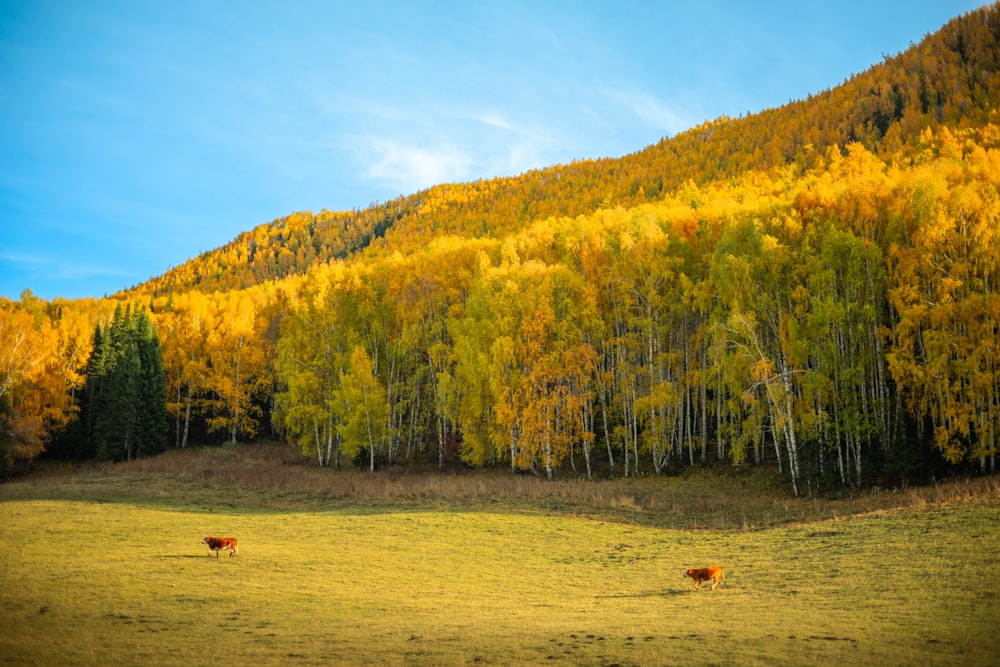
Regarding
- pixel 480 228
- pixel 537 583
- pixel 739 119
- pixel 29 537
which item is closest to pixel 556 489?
pixel 537 583

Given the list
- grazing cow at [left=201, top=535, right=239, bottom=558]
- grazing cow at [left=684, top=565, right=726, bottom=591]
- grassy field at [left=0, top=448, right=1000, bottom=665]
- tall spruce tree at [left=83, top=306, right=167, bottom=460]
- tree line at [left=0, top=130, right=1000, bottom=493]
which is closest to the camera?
grassy field at [left=0, top=448, right=1000, bottom=665]

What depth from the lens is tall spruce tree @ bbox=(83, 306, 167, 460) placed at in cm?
5912

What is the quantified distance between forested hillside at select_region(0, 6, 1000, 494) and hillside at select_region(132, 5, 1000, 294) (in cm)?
1461

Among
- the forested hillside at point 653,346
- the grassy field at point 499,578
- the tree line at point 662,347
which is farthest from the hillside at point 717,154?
the grassy field at point 499,578

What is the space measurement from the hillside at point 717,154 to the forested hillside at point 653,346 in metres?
14.6

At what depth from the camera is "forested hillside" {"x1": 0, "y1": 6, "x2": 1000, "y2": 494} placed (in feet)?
101

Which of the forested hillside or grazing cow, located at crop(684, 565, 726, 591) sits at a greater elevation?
the forested hillside

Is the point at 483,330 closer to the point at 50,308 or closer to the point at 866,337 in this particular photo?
the point at 866,337

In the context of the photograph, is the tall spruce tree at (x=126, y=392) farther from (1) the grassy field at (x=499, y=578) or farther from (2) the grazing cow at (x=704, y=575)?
(2) the grazing cow at (x=704, y=575)

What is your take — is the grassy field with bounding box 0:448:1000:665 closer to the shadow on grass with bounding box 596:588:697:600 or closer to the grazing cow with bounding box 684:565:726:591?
the shadow on grass with bounding box 596:588:697:600

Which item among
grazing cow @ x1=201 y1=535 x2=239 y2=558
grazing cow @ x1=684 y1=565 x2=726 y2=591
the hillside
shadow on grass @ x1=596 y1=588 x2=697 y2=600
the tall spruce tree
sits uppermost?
the hillside

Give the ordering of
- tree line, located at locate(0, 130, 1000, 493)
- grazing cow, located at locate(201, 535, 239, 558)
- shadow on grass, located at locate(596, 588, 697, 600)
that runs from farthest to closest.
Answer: tree line, located at locate(0, 130, 1000, 493) < grazing cow, located at locate(201, 535, 239, 558) < shadow on grass, located at locate(596, 588, 697, 600)

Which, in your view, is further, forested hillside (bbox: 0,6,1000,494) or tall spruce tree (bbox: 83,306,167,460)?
tall spruce tree (bbox: 83,306,167,460)

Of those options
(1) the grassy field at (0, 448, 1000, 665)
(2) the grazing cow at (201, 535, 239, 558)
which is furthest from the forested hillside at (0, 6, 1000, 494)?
(2) the grazing cow at (201, 535, 239, 558)
